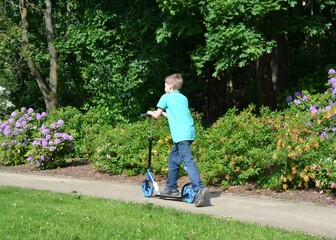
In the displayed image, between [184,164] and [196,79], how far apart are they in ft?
35.1

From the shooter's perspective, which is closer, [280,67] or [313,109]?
[313,109]

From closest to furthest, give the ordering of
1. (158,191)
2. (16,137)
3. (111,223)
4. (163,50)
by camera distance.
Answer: (111,223)
(158,191)
(16,137)
(163,50)

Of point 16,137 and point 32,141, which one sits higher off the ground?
point 16,137

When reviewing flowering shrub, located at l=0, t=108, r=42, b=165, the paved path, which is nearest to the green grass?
the paved path

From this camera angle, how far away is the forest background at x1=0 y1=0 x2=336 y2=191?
919 centimetres

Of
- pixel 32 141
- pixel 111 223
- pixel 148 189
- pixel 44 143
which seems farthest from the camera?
pixel 32 141

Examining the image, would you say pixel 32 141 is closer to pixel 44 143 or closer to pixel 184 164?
pixel 44 143

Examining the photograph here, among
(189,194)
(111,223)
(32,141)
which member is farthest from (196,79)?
(111,223)

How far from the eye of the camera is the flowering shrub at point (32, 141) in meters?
12.8

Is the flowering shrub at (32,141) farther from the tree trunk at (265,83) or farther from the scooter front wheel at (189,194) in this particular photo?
the scooter front wheel at (189,194)

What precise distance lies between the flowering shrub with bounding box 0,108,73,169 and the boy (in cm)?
542

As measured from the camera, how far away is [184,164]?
25.2 feet

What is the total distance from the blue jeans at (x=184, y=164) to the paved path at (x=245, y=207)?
30cm

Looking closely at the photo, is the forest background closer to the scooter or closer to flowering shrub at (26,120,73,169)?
flowering shrub at (26,120,73,169)
